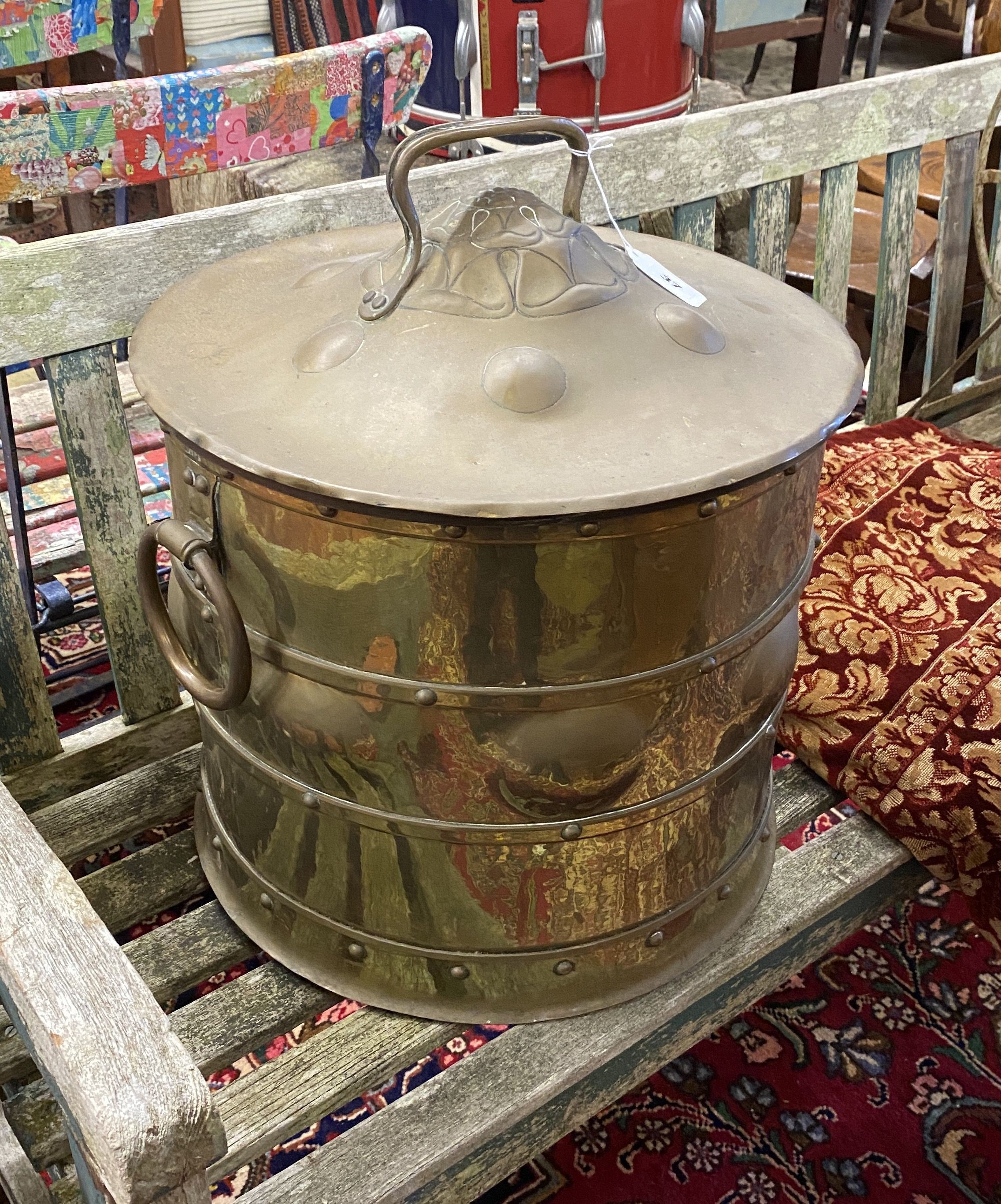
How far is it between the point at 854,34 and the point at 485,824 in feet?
22.0

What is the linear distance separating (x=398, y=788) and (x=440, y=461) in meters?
0.34

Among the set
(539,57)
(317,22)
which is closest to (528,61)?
(539,57)

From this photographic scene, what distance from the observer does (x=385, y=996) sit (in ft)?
4.16

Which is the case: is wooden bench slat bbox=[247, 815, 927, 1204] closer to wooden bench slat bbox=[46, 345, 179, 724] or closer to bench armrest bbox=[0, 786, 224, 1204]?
bench armrest bbox=[0, 786, 224, 1204]

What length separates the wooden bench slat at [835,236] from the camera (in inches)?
79.2

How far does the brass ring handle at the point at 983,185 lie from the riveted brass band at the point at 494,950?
1325 millimetres

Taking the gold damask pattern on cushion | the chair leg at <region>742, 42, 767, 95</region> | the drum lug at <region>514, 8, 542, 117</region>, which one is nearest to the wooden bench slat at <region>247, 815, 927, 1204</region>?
the gold damask pattern on cushion

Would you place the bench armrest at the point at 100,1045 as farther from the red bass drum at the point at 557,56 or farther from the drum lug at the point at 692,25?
the drum lug at the point at 692,25

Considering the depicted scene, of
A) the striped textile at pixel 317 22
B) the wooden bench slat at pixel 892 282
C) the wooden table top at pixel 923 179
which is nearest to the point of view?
the wooden bench slat at pixel 892 282

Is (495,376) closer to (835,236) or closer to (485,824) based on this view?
(485,824)

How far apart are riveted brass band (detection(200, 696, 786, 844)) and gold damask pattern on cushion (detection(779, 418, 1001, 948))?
45 centimetres

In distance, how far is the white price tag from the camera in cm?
116

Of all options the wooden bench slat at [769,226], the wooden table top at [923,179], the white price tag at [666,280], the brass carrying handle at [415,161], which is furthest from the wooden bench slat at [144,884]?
the wooden table top at [923,179]

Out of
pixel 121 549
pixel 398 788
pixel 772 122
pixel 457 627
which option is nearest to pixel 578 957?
pixel 398 788
